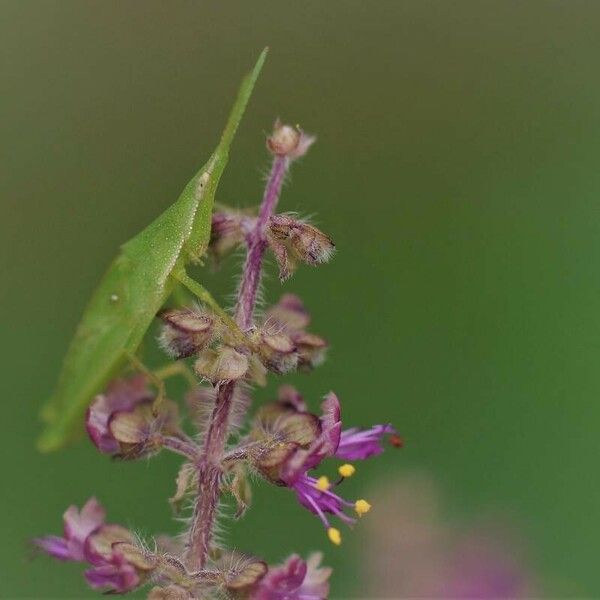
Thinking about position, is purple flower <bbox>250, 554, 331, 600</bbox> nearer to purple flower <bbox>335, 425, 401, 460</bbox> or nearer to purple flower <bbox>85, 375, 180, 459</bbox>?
purple flower <bbox>335, 425, 401, 460</bbox>

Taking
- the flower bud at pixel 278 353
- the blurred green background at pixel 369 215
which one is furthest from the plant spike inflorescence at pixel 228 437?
the blurred green background at pixel 369 215

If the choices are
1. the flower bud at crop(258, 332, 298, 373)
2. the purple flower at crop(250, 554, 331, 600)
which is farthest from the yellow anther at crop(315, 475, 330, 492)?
the flower bud at crop(258, 332, 298, 373)

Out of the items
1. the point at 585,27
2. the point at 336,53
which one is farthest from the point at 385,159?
the point at 585,27

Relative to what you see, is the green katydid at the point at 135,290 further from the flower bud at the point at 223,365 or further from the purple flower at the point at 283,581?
the purple flower at the point at 283,581

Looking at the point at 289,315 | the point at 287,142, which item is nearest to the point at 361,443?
the point at 289,315

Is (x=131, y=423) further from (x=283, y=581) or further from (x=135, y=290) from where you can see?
(x=283, y=581)

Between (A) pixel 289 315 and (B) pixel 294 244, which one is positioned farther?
(A) pixel 289 315

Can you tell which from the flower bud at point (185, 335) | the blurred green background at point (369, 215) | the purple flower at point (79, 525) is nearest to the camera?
the flower bud at point (185, 335)
